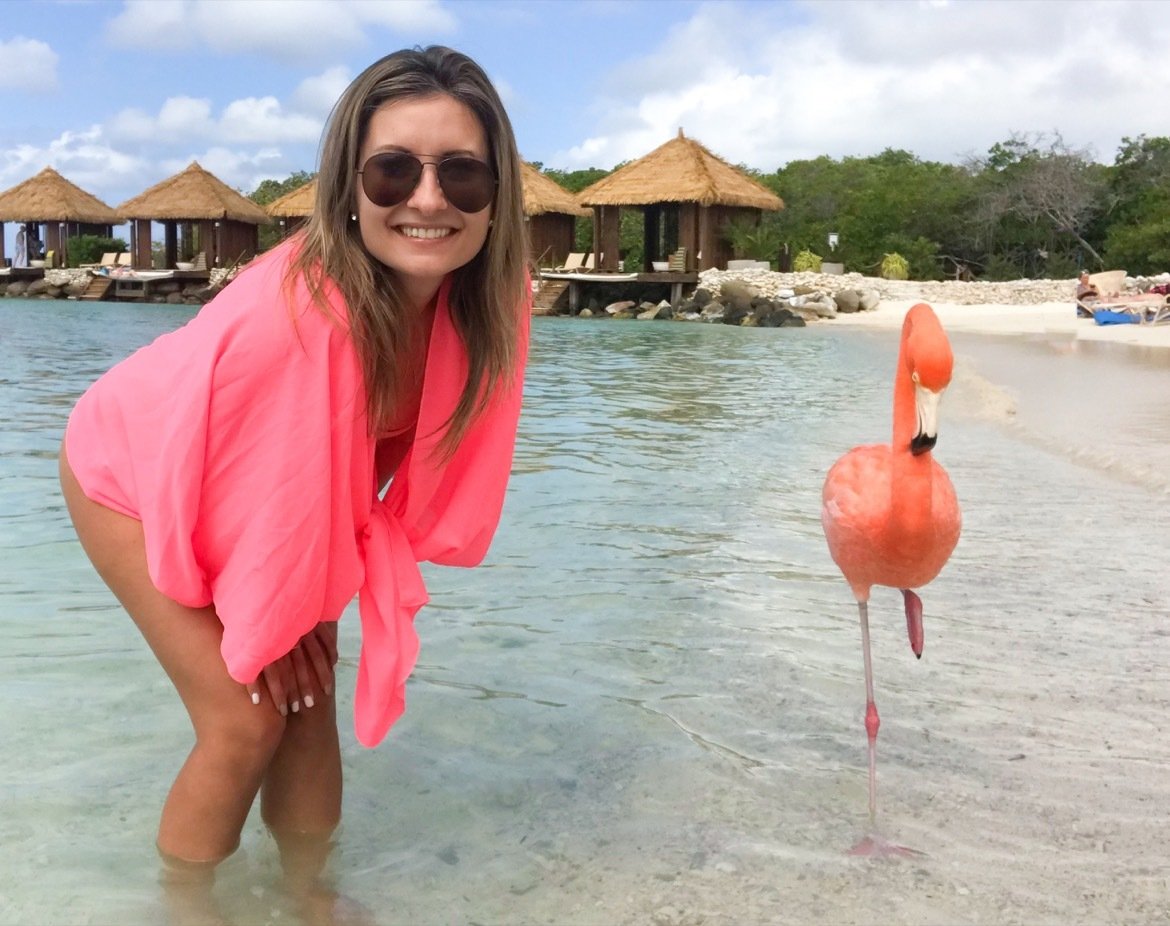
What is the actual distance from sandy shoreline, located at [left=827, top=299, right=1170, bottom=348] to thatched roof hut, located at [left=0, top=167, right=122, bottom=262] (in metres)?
27.0

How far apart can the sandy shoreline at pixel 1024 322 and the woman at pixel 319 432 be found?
55.8 feet

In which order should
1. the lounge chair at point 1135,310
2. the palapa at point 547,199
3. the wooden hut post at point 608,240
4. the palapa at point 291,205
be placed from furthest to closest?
1. the palapa at point 291,205
2. the wooden hut post at point 608,240
3. the palapa at point 547,199
4. the lounge chair at point 1135,310

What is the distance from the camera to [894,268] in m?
32.8

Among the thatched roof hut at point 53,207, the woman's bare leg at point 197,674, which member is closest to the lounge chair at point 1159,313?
the woman's bare leg at point 197,674

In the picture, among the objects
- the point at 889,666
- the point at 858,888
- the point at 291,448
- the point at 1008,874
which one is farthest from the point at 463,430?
the point at 889,666

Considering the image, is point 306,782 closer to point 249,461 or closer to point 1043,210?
point 249,461

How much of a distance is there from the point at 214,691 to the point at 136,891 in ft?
1.80

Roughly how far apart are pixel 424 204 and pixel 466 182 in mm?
91

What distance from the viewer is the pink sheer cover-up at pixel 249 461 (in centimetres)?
192

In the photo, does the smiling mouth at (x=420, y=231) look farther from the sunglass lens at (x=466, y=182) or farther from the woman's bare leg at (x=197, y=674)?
the woman's bare leg at (x=197, y=674)

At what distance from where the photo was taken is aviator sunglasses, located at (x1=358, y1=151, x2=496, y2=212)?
2043 millimetres

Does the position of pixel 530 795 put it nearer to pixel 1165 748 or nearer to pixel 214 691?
pixel 214 691

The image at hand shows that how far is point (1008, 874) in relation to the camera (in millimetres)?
2318

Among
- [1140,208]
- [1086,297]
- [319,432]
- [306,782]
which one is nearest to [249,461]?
[319,432]
